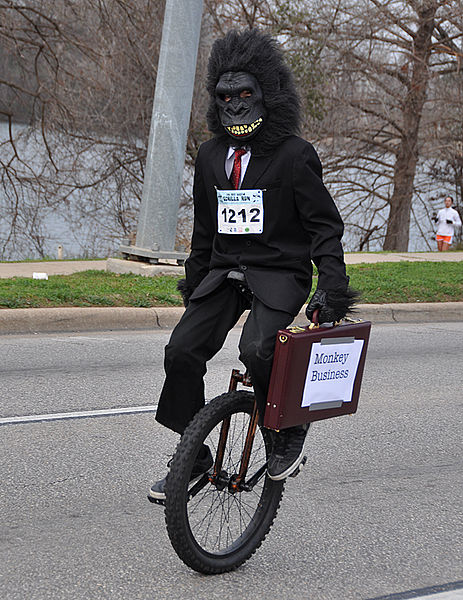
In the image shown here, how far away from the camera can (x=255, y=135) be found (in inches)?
141

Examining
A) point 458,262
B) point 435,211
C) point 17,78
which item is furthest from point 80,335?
point 435,211

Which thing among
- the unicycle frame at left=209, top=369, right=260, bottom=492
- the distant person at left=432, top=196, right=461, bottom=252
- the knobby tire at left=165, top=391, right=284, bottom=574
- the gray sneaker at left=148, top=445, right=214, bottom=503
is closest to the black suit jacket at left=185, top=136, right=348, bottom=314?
the unicycle frame at left=209, top=369, right=260, bottom=492

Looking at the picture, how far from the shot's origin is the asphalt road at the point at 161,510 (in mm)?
3363

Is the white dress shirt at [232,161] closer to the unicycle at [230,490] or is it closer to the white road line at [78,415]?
the unicycle at [230,490]

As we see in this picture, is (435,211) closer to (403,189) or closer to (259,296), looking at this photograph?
(403,189)

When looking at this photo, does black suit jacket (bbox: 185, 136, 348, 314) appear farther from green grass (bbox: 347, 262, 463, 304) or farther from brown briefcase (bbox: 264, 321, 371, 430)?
green grass (bbox: 347, 262, 463, 304)

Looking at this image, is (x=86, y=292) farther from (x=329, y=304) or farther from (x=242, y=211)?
(x=329, y=304)

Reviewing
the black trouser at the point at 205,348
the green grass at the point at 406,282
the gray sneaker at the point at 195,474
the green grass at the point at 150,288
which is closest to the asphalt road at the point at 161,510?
the gray sneaker at the point at 195,474

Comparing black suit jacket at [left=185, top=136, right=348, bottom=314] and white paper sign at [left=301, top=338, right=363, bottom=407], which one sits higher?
black suit jacket at [left=185, top=136, right=348, bottom=314]

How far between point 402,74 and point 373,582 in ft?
67.2

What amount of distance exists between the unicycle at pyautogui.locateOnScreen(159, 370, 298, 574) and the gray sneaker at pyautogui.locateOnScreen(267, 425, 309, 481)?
0.05 meters

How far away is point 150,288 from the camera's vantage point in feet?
34.0

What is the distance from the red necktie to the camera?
361 cm

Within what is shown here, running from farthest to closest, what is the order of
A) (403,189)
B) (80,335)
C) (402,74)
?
(403,189)
(402,74)
(80,335)
